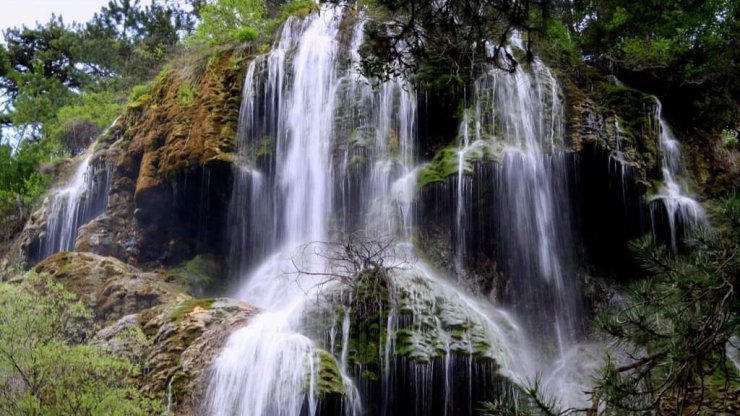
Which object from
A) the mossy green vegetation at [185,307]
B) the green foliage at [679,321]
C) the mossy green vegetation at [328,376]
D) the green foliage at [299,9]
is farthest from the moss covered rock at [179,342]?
the green foliage at [299,9]

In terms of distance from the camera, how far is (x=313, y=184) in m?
13.6

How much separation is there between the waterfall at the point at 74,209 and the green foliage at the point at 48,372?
9299 mm

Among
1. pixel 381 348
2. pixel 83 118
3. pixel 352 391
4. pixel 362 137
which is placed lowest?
pixel 352 391

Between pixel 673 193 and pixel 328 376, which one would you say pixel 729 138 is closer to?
pixel 673 193

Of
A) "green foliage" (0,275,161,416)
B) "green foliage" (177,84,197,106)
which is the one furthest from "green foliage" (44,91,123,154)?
"green foliage" (0,275,161,416)

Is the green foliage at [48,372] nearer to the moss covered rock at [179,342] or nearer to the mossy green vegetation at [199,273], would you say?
the moss covered rock at [179,342]

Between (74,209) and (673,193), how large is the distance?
563 inches

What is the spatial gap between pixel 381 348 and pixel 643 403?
5363 millimetres

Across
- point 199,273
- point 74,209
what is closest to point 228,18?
point 74,209

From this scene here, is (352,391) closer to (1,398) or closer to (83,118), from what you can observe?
(1,398)

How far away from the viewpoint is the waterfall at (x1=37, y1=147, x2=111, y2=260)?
16.0m

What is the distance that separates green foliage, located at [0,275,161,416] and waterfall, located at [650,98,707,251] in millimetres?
9732

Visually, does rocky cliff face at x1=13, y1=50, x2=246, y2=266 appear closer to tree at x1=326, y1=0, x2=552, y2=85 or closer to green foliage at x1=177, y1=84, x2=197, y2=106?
green foliage at x1=177, y1=84, x2=197, y2=106

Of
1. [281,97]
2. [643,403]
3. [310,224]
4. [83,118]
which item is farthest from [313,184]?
[83,118]
